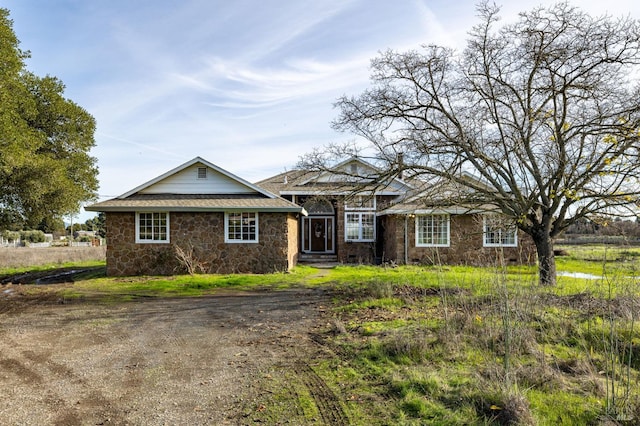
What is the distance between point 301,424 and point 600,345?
15.5ft

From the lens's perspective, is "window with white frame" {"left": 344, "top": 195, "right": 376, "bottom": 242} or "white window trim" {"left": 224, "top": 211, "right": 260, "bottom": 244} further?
"window with white frame" {"left": 344, "top": 195, "right": 376, "bottom": 242}

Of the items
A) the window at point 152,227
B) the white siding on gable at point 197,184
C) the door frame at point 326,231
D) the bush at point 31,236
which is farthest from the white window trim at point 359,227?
the bush at point 31,236

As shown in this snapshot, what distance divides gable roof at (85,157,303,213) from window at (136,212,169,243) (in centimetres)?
51

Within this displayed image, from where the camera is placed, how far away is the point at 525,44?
432 inches

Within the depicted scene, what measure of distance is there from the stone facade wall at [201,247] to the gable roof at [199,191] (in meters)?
0.52

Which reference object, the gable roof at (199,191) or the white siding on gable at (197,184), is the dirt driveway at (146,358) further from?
the white siding on gable at (197,184)

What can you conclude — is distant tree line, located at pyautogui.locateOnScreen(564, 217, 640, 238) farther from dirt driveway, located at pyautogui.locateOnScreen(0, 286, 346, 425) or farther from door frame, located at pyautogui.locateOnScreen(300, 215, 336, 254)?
door frame, located at pyautogui.locateOnScreen(300, 215, 336, 254)

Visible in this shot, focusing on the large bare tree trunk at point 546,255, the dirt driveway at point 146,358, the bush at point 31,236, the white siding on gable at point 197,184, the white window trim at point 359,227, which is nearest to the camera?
the dirt driveway at point 146,358

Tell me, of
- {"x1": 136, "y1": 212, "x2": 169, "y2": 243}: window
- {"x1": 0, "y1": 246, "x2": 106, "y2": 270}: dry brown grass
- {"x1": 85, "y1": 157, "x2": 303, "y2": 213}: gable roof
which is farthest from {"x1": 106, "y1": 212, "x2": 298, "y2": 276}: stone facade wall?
{"x1": 0, "y1": 246, "x2": 106, "y2": 270}: dry brown grass

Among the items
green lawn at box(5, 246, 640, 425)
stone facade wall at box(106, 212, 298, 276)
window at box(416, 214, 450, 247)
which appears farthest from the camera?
window at box(416, 214, 450, 247)

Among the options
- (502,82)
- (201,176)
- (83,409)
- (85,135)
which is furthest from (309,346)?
(85,135)

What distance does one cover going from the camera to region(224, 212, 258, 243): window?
16938 millimetres

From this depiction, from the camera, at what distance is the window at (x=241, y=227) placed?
16938 mm

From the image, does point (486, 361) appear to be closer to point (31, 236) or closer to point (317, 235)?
point (317, 235)
